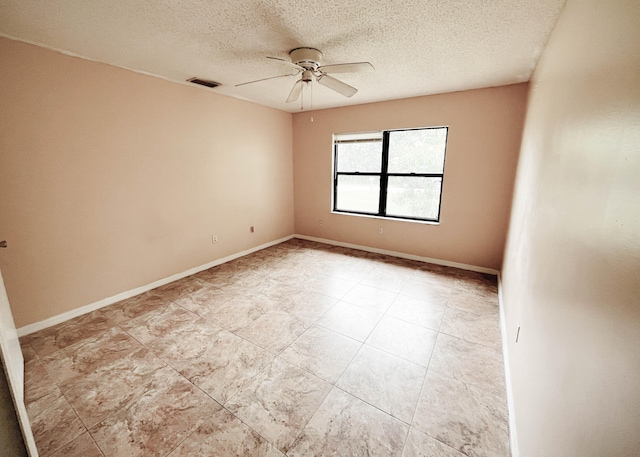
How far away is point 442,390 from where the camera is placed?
1745mm

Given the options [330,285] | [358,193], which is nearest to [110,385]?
[330,285]

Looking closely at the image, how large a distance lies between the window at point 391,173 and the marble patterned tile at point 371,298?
161 cm

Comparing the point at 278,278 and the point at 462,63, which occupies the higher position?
the point at 462,63

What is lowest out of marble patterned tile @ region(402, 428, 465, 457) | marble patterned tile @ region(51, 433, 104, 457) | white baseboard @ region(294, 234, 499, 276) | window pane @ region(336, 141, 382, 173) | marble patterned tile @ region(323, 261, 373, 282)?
marble patterned tile @ region(51, 433, 104, 457)

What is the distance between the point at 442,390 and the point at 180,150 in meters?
3.67

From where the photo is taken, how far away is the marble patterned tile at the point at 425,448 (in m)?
1.35

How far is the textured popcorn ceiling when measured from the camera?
1671 mm

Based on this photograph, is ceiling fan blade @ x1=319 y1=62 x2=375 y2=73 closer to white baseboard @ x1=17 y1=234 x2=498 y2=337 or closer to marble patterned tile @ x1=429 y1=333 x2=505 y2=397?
marble patterned tile @ x1=429 y1=333 x2=505 y2=397

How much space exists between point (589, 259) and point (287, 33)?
226 cm

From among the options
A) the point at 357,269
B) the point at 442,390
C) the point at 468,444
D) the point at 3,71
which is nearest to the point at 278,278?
the point at 357,269

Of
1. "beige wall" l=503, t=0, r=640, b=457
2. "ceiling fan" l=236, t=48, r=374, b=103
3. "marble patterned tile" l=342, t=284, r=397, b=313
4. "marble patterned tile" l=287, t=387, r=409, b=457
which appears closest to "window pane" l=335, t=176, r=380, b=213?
"marble patterned tile" l=342, t=284, r=397, b=313

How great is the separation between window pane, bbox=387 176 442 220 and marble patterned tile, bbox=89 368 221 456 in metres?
3.60

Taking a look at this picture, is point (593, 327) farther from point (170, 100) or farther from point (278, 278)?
point (170, 100)

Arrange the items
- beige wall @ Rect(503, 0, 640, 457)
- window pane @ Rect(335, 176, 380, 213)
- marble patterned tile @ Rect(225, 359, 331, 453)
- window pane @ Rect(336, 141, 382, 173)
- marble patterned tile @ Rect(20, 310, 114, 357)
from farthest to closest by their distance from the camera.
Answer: window pane @ Rect(335, 176, 380, 213) < window pane @ Rect(336, 141, 382, 173) < marble patterned tile @ Rect(20, 310, 114, 357) < marble patterned tile @ Rect(225, 359, 331, 453) < beige wall @ Rect(503, 0, 640, 457)
